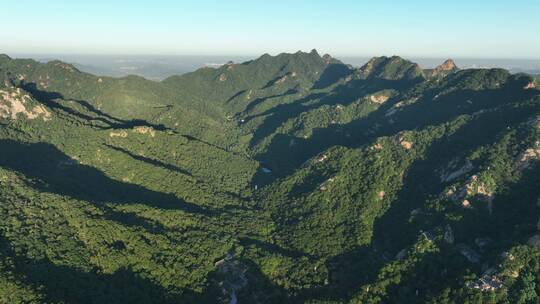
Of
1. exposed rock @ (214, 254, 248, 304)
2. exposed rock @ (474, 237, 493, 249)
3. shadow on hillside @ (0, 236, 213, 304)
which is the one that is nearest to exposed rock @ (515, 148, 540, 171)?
exposed rock @ (474, 237, 493, 249)

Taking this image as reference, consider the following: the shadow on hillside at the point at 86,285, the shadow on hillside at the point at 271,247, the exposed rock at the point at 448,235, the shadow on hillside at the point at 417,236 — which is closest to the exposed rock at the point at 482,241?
the shadow on hillside at the point at 417,236

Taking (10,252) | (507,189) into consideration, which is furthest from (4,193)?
(507,189)

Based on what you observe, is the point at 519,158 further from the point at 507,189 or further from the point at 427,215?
the point at 427,215

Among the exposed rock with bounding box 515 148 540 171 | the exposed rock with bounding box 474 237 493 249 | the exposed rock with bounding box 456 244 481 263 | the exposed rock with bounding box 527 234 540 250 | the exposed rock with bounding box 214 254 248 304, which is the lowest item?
the exposed rock with bounding box 214 254 248 304

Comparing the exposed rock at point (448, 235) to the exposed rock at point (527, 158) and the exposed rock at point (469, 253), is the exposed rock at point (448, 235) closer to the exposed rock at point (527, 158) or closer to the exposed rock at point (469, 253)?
the exposed rock at point (469, 253)

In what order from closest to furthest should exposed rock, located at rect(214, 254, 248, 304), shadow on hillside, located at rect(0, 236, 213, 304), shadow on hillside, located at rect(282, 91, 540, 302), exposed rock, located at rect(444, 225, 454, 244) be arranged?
shadow on hillside, located at rect(0, 236, 213, 304), shadow on hillside, located at rect(282, 91, 540, 302), exposed rock, located at rect(214, 254, 248, 304), exposed rock, located at rect(444, 225, 454, 244)

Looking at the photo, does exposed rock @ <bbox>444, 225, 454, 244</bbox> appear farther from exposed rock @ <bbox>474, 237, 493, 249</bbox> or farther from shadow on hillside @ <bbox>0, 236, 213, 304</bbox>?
shadow on hillside @ <bbox>0, 236, 213, 304</bbox>

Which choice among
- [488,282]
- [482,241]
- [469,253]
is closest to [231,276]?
[469,253]

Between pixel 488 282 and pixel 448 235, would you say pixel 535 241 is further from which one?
pixel 448 235
